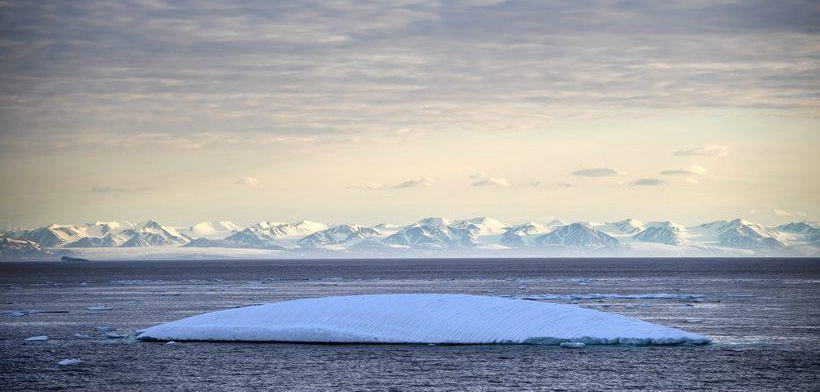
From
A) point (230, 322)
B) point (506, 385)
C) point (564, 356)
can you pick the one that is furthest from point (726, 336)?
point (230, 322)

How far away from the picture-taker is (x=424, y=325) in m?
32.9

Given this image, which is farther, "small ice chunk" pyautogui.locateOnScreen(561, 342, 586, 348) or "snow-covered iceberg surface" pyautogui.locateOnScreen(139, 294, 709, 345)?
"snow-covered iceberg surface" pyautogui.locateOnScreen(139, 294, 709, 345)

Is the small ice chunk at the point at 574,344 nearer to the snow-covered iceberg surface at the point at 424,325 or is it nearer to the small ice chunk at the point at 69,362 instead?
the snow-covered iceberg surface at the point at 424,325

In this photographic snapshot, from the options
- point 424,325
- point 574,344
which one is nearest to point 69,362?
point 424,325

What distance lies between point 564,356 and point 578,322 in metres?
3.17

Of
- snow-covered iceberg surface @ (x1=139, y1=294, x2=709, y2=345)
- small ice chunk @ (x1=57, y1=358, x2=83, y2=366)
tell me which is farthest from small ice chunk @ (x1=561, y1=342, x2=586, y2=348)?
small ice chunk @ (x1=57, y1=358, x2=83, y2=366)

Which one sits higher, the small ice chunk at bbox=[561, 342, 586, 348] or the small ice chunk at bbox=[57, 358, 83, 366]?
the small ice chunk at bbox=[561, 342, 586, 348]

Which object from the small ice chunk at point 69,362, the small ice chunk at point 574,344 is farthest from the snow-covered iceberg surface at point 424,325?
the small ice chunk at point 69,362

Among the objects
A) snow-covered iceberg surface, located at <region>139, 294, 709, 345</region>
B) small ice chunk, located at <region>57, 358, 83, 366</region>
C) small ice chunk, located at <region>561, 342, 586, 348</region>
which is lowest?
small ice chunk, located at <region>57, 358, 83, 366</region>

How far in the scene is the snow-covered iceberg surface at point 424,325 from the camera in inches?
1249

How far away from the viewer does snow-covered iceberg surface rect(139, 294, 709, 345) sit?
31734mm

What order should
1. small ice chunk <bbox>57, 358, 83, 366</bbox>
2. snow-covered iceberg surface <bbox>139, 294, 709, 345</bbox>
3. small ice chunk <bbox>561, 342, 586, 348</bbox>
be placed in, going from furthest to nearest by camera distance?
snow-covered iceberg surface <bbox>139, 294, 709, 345</bbox> → small ice chunk <bbox>561, 342, 586, 348</bbox> → small ice chunk <bbox>57, 358, 83, 366</bbox>

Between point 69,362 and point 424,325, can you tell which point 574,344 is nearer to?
point 424,325

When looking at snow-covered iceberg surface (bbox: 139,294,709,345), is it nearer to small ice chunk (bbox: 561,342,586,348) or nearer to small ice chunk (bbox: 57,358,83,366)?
small ice chunk (bbox: 561,342,586,348)
